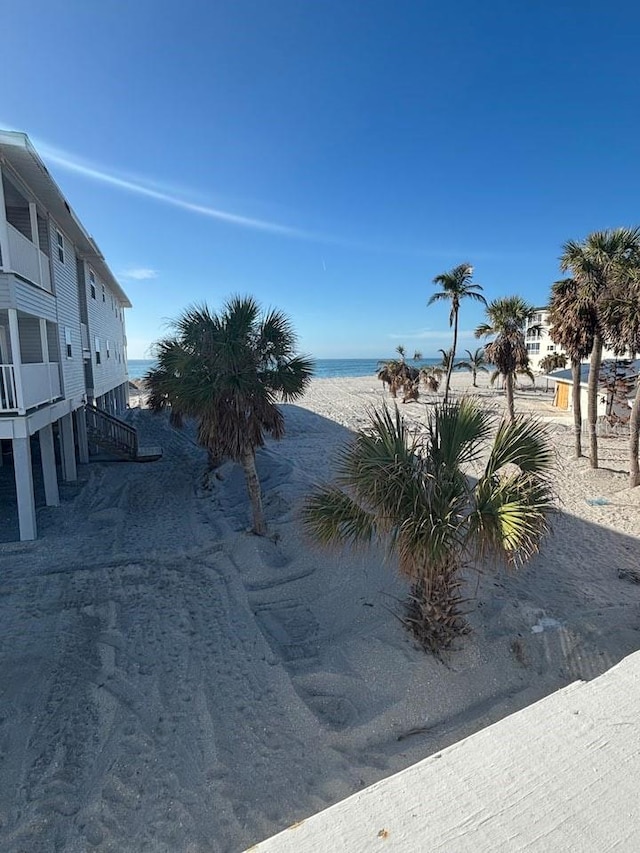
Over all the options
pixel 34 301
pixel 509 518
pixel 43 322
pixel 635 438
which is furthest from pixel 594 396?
pixel 43 322

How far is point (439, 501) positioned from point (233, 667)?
146 inches

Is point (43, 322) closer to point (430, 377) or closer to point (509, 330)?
point (509, 330)

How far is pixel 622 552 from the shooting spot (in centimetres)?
1015

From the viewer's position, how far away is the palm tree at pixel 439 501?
200 inches

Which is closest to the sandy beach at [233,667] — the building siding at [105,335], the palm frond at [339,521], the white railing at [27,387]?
the palm frond at [339,521]

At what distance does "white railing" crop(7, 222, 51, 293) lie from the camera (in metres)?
9.61

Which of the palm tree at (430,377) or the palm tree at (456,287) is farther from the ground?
the palm tree at (456,287)

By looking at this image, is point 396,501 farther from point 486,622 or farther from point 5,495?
point 5,495

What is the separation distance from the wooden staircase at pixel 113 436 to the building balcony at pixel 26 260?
17.8ft

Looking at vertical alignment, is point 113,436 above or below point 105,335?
below

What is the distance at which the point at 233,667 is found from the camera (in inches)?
245

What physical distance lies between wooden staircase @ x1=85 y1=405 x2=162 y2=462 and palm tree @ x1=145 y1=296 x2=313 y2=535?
23.8 ft

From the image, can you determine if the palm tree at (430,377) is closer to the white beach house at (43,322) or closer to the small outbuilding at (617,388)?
the small outbuilding at (617,388)

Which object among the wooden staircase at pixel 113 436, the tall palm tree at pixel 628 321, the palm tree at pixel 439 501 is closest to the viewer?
the palm tree at pixel 439 501
